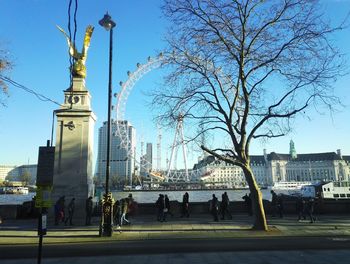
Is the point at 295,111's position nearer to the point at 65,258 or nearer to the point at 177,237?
the point at 177,237

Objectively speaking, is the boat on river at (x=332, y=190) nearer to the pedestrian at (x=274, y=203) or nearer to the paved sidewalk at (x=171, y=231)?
the pedestrian at (x=274, y=203)

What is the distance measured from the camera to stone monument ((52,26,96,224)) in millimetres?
27922

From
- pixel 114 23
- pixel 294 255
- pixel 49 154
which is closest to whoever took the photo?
pixel 49 154

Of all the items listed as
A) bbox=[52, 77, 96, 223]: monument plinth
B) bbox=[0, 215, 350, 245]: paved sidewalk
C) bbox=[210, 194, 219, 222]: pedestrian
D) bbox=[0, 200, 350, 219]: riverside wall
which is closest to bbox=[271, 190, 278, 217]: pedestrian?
bbox=[0, 200, 350, 219]: riverside wall

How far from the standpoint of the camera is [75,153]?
94.0 ft

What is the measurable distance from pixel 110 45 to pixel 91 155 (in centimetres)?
1151

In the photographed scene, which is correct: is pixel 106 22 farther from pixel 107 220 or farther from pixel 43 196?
pixel 43 196

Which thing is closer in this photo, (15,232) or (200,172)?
(15,232)

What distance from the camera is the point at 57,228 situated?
22.3 meters

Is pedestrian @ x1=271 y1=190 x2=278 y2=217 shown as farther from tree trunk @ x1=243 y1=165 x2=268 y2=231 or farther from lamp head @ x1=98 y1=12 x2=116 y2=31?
lamp head @ x1=98 y1=12 x2=116 y2=31

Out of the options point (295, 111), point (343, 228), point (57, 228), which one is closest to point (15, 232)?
point (57, 228)

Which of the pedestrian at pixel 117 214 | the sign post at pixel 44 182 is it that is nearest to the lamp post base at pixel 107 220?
the pedestrian at pixel 117 214

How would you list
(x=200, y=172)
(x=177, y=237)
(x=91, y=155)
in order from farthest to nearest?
(x=200, y=172), (x=91, y=155), (x=177, y=237)

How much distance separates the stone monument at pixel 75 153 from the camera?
27.9 m
